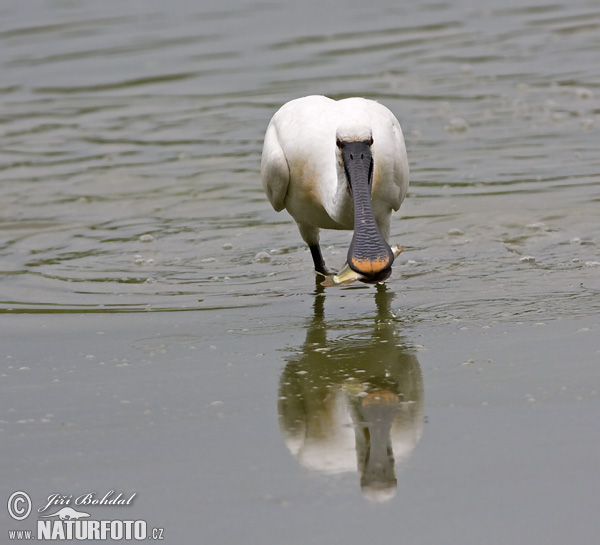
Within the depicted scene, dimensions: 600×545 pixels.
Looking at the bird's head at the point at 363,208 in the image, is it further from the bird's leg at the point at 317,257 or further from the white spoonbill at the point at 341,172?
the bird's leg at the point at 317,257

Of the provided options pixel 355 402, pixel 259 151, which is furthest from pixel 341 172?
pixel 259 151

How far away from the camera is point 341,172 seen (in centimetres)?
642

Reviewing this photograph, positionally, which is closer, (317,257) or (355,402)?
(355,402)

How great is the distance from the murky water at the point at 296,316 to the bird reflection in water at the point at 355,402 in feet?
0.05

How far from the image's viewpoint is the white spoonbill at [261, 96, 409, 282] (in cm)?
609

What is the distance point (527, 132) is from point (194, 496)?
732 centimetres

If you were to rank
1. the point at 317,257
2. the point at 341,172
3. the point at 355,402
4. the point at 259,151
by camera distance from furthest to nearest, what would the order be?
the point at 259,151 → the point at 317,257 → the point at 341,172 → the point at 355,402

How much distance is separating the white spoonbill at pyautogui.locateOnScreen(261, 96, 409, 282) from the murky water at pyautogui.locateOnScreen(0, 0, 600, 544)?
0.39 metres

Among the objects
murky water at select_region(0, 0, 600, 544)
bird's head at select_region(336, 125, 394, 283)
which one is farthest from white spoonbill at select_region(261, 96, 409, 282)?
murky water at select_region(0, 0, 600, 544)

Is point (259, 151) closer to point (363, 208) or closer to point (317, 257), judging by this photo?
point (317, 257)

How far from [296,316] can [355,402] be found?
1.55m

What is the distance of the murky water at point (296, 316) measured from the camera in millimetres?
4176

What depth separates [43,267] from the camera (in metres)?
7.81

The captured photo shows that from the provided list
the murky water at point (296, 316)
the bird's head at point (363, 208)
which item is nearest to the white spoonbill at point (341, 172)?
the bird's head at point (363, 208)
